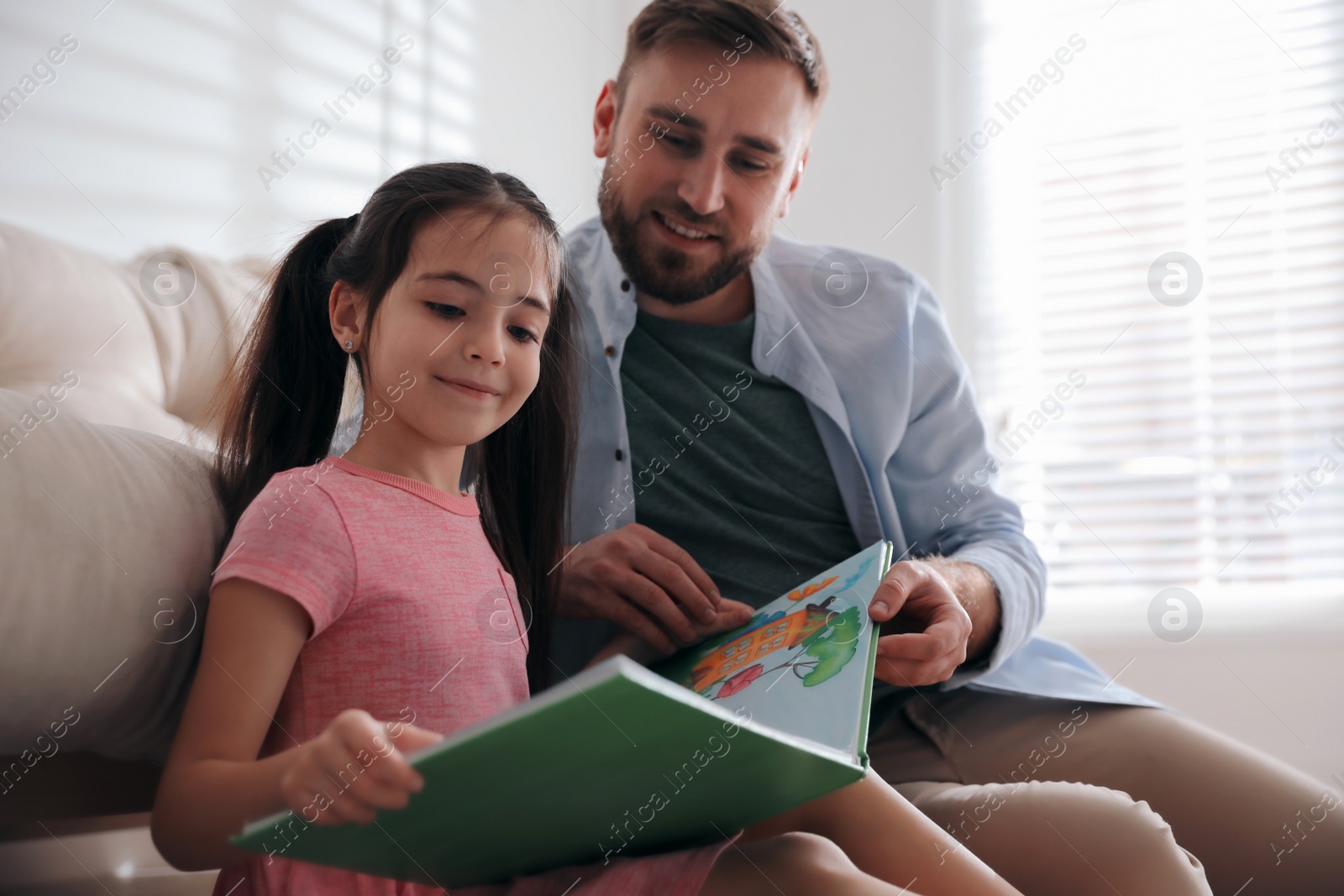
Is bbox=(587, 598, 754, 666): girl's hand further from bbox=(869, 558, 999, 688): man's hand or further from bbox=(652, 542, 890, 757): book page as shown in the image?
bbox=(869, 558, 999, 688): man's hand

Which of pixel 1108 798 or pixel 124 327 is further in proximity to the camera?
pixel 124 327

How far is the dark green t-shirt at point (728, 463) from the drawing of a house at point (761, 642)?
30 cm

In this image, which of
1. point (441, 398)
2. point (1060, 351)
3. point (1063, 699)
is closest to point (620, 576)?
point (441, 398)

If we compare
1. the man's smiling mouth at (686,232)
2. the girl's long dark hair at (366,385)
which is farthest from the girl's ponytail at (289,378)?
the man's smiling mouth at (686,232)

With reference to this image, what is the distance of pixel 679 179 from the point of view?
1.14m

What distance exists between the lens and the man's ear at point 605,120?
1.26 meters

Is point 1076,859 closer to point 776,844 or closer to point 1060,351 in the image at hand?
point 776,844

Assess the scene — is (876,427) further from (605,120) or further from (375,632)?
(375,632)

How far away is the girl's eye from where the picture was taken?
2.24ft

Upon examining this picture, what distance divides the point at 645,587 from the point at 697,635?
0.19 feet

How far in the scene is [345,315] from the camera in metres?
0.74

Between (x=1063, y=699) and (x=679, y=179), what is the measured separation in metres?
0.69

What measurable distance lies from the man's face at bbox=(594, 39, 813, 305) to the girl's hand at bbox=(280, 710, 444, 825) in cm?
82

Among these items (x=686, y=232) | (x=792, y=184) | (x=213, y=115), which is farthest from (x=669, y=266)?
(x=213, y=115)
